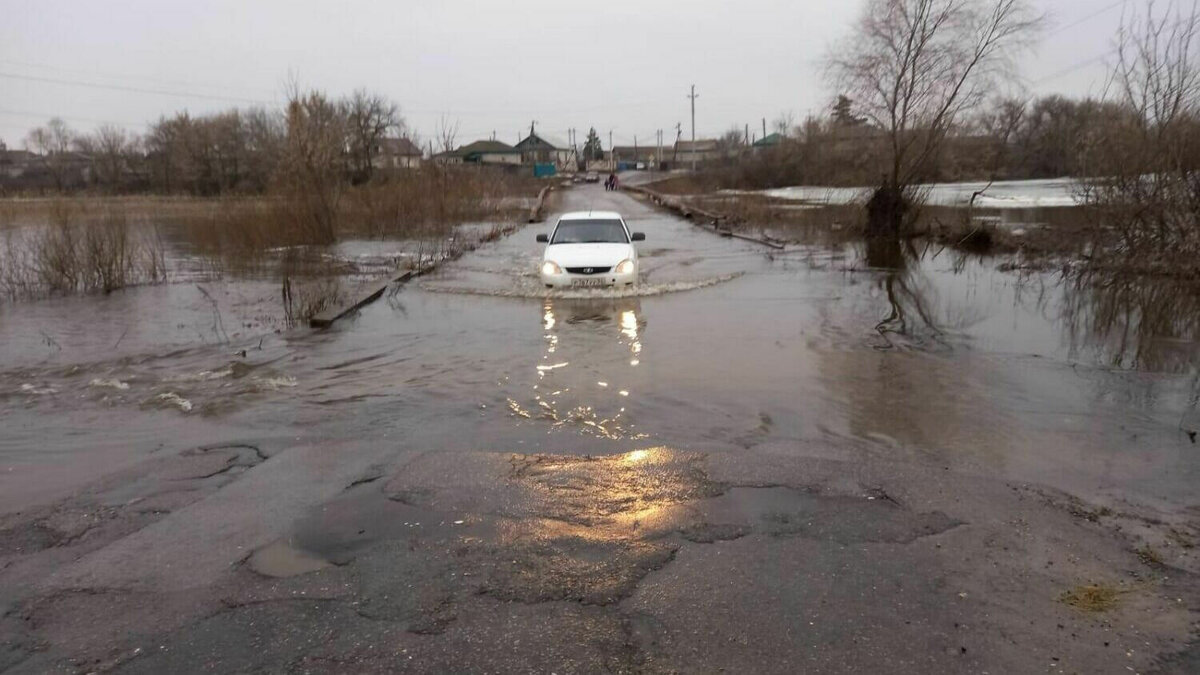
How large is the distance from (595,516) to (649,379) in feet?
12.4

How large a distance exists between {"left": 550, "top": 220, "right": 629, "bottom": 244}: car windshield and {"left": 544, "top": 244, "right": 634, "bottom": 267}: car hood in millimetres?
319

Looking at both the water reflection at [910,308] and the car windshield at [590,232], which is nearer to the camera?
the water reflection at [910,308]

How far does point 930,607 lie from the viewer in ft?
12.3

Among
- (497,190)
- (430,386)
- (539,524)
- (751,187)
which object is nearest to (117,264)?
(430,386)

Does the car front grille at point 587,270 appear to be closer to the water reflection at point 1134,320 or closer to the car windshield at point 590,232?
the car windshield at point 590,232

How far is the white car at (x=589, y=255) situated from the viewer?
47.2ft

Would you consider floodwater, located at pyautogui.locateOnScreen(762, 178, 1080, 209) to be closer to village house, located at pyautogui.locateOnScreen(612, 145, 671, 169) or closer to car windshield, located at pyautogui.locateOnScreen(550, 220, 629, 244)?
car windshield, located at pyautogui.locateOnScreen(550, 220, 629, 244)

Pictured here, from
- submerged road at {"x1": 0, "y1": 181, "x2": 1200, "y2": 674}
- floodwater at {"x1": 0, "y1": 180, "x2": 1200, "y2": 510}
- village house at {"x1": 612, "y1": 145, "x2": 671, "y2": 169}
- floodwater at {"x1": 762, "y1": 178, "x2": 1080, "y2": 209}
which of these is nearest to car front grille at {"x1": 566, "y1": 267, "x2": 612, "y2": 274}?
floodwater at {"x1": 0, "y1": 180, "x2": 1200, "y2": 510}

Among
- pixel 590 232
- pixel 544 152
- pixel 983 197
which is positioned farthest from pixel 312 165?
pixel 544 152

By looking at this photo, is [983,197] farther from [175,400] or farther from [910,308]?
[175,400]

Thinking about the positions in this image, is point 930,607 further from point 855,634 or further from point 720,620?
point 720,620

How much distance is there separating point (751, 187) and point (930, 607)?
74207 mm

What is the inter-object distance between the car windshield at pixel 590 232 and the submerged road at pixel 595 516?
20.7 ft

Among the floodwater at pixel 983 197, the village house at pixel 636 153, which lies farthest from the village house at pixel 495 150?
the floodwater at pixel 983 197
